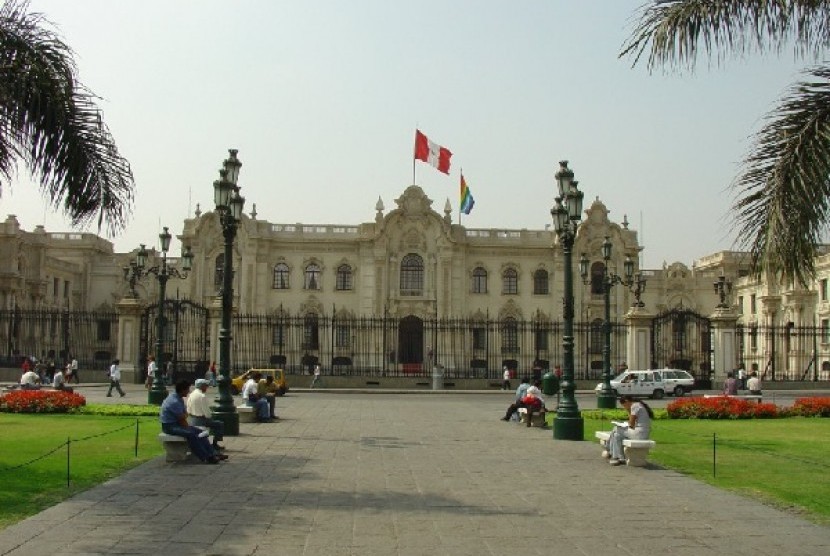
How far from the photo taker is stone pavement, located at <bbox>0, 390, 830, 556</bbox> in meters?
7.48

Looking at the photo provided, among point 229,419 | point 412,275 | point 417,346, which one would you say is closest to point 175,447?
point 229,419

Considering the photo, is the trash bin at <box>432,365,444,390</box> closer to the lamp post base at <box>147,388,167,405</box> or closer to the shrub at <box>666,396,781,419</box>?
the lamp post base at <box>147,388,167,405</box>

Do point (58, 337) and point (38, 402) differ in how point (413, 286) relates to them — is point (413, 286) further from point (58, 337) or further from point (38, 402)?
point (38, 402)

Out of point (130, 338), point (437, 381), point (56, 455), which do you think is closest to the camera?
point (56, 455)

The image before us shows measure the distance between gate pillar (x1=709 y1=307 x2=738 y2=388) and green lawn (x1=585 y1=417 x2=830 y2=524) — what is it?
1465 cm

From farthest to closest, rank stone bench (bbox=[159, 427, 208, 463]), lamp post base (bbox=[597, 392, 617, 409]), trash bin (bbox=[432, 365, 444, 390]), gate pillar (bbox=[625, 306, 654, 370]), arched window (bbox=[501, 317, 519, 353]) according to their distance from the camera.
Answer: arched window (bbox=[501, 317, 519, 353])
trash bin (bbox=[432, 365, 444, 390])
gate pillar (bbox=[625, 306, 654, 370])
lamp post base (bbox=[597, 392, 617, 409])
stone bench (bbox=[159, 427, 208, 463])

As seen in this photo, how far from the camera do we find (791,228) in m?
9.13

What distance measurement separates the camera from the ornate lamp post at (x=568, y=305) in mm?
16453

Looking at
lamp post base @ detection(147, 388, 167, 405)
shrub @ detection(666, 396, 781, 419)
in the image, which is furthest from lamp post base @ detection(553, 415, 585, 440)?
lamp post base @ detection(147, 388, 167, 405)

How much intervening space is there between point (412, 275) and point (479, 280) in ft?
14.1

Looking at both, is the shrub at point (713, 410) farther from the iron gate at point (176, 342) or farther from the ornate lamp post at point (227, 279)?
the iron gate at point (176, 342)

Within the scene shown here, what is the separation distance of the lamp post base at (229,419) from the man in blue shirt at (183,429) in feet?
12.1

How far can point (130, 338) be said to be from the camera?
37.6 m

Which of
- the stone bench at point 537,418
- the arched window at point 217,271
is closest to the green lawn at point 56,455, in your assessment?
the stone bench at point 537,418
